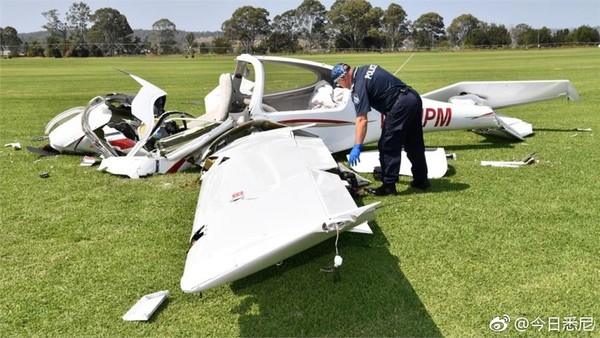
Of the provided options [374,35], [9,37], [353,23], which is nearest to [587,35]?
[374,35]

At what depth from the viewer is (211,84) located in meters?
25.3

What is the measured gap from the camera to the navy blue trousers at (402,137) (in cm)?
586

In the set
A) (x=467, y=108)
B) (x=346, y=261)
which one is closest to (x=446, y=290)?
(x=346, y=261)

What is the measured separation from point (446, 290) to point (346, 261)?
0.94 m

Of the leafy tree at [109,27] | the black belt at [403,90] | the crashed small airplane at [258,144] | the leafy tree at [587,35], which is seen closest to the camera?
the crashed small airplane at [258,144]

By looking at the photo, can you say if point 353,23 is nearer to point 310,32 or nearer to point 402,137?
point 310,32

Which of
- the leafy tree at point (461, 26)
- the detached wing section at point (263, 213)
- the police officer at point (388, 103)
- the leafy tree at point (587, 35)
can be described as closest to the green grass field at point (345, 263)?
the police officer at point (388, 103)

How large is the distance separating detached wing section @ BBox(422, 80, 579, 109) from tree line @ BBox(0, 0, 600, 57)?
289ft

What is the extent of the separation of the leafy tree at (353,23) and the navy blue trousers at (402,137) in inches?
4335

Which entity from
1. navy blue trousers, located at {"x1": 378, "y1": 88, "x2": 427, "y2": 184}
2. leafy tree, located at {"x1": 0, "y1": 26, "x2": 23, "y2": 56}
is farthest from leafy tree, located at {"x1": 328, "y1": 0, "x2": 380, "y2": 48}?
navy blue trousers, located at {"x1": 378, "y1": 88, "x2": 427, "y2": 184}

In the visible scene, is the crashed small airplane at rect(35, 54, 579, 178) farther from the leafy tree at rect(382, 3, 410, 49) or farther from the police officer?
the leafy tree at rect(382, 3, 410, 49)

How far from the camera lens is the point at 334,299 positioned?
3.74 m

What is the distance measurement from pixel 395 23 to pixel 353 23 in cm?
1279

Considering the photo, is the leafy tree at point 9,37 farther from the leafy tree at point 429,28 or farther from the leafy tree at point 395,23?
the leafy tree at point 429,28
